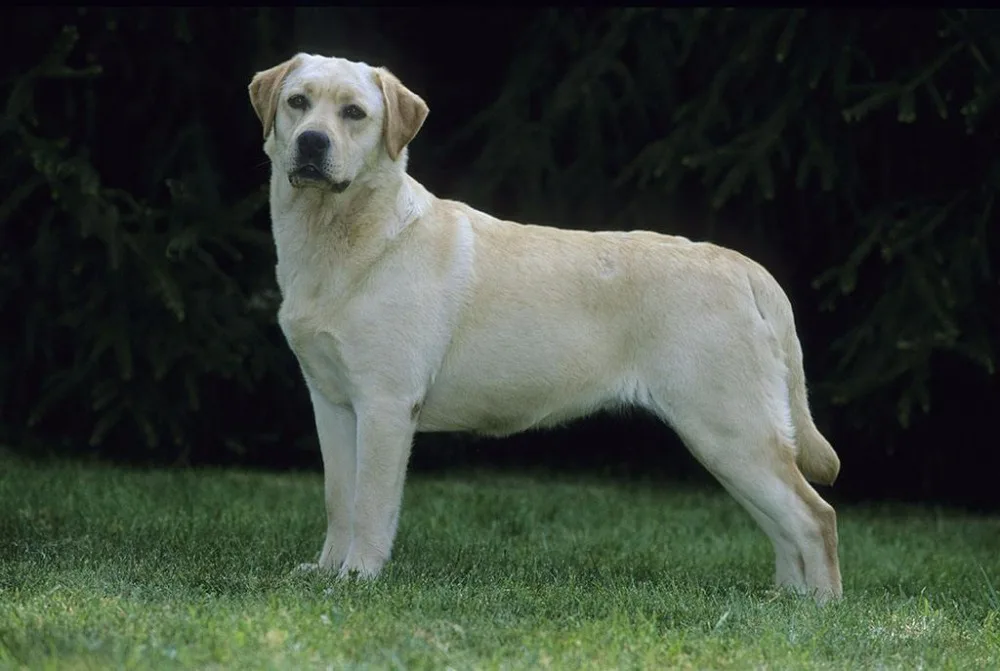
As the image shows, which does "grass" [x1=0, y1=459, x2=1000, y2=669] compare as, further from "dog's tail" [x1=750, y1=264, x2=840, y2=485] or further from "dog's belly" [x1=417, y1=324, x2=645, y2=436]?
"dog's belly" [x1=417, y1=324, x2=645, y2=436]

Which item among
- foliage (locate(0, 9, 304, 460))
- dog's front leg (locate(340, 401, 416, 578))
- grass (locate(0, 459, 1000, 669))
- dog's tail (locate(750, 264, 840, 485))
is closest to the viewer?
grass (locate(0, 459, 1000, 669))

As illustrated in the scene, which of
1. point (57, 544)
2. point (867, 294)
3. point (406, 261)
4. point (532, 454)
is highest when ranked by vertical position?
point (406, 261)

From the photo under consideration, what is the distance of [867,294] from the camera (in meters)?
8.80

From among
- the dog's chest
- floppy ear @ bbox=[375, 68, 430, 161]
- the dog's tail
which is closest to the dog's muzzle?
floppy ear @ bbox=[375, 68, 430, 161]

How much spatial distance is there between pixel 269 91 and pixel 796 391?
7.59 feet

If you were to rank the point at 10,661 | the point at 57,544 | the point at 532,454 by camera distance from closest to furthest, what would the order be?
the point at 10,661 < the point at 57,544 < the point at 532,454

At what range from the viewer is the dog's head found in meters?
5.23

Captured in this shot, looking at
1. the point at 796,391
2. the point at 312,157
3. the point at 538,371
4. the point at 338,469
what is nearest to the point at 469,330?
the point at 538,371

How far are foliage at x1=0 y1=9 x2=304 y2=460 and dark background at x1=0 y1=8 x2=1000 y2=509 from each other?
2cm

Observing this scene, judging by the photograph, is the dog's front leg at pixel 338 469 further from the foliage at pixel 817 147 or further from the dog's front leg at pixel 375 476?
the foliage at pixel 817 147

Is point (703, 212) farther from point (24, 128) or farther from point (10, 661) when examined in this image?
point (10, 661)

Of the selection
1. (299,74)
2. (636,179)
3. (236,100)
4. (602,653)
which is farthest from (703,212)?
(602,653)

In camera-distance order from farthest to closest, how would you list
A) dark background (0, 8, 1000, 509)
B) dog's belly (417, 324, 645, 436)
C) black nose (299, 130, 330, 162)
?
dark background (0, 8, 1000, 509), dog's belly (417, 324, 645, 436), black nose (299, 130, 330, 162)

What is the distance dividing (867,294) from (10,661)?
6.17m
